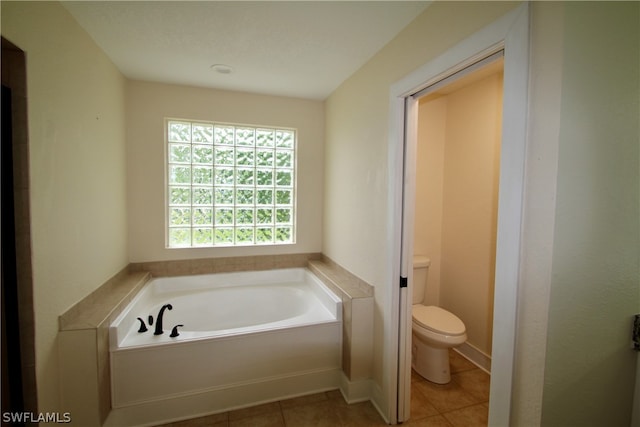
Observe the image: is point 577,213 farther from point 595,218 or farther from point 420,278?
point 420,278

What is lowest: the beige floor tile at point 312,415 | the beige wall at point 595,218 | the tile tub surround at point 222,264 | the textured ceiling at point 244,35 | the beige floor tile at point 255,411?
the beige floor tile at point 255,411

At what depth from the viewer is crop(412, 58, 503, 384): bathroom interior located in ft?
7.52

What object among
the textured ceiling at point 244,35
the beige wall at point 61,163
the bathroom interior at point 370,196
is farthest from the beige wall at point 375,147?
the beige wall at point 61,163

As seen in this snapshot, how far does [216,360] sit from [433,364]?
64.2 inches

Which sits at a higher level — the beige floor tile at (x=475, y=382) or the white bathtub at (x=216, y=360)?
the white bathtub at (x=216, y=360)

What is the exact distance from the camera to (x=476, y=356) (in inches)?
96.9

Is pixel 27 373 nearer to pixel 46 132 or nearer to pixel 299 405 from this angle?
pixel 46 132

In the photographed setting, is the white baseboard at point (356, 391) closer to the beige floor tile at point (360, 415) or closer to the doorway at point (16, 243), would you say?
the beige floor tile at point (360, 415)

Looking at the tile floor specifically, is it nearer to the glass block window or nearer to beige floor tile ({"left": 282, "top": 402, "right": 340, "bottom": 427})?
beige floor tile ({"left": 282, "top": 402, "right": 340, "bottom": 427})

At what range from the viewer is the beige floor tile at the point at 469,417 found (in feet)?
5.94

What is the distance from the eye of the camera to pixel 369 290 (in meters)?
2.05

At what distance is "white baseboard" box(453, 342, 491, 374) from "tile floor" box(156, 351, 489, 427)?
221mm

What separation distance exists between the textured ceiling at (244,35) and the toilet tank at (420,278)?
1.72 m

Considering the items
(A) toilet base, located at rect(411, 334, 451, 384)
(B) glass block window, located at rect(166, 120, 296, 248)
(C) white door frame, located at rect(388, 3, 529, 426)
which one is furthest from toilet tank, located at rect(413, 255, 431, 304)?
(C) white door frame, located at rect(388, 3, 529, 426)
